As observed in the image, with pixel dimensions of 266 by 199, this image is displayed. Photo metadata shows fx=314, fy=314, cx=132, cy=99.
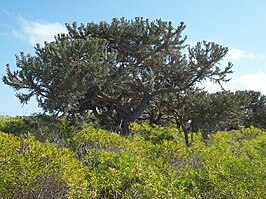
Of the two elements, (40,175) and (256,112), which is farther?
(256,112)

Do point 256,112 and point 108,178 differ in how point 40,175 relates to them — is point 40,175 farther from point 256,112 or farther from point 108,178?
point 256,112

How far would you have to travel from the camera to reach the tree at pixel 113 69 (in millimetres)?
13898

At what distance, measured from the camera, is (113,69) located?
1656cm

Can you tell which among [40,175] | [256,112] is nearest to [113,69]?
[40,175]

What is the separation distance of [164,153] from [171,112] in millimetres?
13390

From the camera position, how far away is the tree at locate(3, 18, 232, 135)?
13.9m

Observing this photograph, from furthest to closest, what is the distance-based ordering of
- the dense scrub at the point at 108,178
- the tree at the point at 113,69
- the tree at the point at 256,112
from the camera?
the tree at the point at 256,112 → the tree at the point at 113,69 → the dense scrub at the point at 108,178

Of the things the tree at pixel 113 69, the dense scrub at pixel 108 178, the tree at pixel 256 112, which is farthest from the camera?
the tree at pixel 256 112

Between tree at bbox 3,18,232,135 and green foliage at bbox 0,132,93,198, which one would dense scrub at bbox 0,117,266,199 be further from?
tree at bbox 3,18,232,135

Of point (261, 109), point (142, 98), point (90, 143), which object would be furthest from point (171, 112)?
point (261, 109)

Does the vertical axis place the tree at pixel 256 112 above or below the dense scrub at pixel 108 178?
above

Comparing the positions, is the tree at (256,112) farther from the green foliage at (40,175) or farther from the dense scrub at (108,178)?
the green foliage at (40,175)

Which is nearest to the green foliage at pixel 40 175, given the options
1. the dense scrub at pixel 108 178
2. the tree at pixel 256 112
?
the dense scrub at pixel 108 178

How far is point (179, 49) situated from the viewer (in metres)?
18.9
